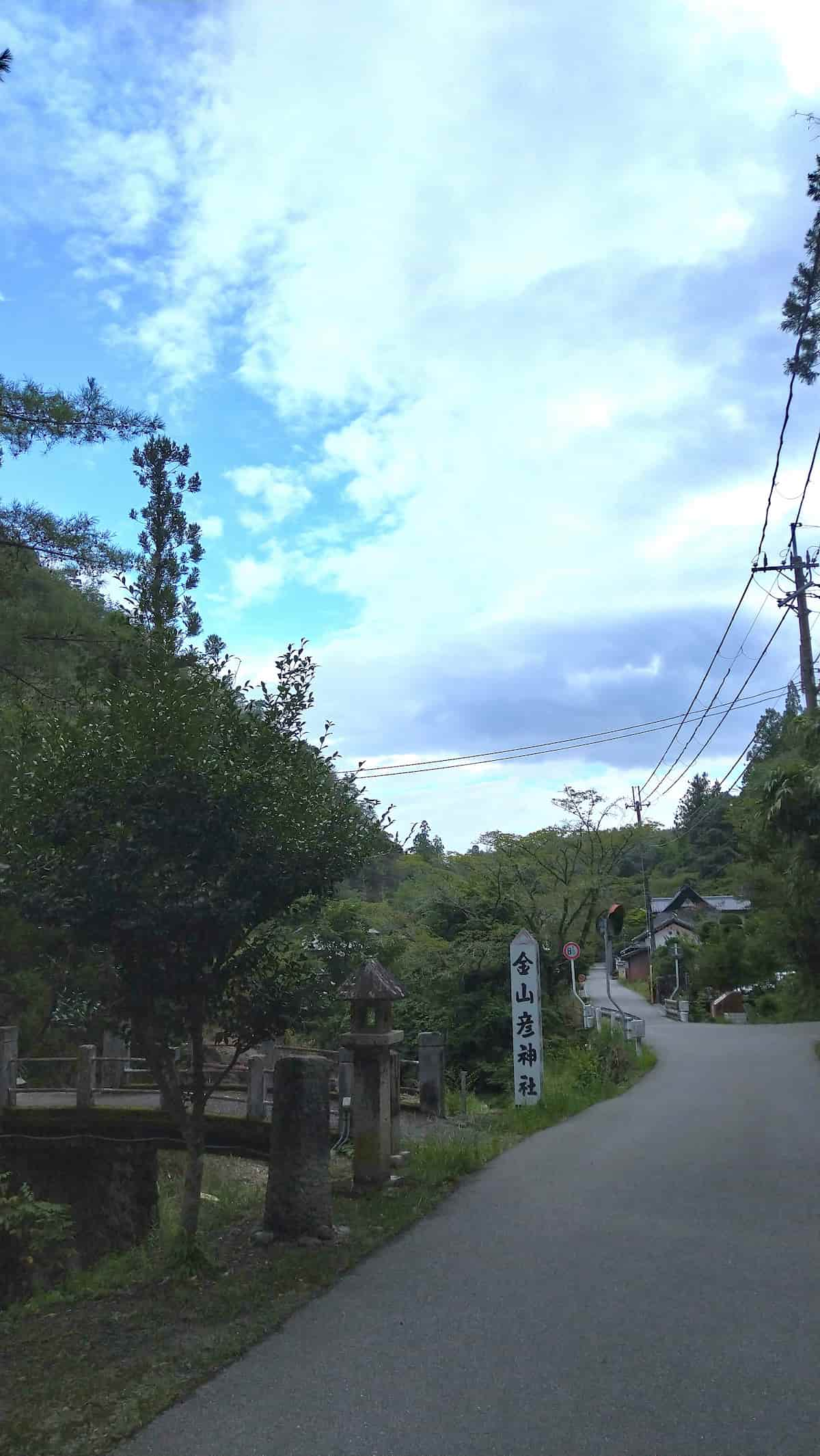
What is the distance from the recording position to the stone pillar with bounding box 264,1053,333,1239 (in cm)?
726

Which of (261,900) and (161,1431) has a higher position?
(261,900)

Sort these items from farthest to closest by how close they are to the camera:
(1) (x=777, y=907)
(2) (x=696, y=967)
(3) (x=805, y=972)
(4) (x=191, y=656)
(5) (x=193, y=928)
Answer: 1. (2) (x=696, y=967)
2. (1) (x=777, y=907)
3. (3) (x=805, y=972)
4. (4) (x=191, y=656)
5. (5) (x=193, y=928)

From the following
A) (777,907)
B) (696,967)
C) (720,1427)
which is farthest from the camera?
(696,967)

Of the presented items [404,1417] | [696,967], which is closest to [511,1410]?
[404,1417]

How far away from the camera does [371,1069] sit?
9320 mm

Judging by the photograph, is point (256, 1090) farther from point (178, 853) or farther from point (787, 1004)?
point (787, 1004)

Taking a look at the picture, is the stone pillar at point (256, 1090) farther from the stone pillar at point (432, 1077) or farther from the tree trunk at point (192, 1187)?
the tree trunk at point (192, 1187)

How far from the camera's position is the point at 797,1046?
26.5 metres

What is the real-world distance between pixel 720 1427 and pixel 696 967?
46.2 m

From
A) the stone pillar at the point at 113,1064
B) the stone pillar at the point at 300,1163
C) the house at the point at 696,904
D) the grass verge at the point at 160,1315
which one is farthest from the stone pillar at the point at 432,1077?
the house at the point at 696,904

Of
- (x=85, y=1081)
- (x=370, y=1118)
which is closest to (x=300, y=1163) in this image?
(x=370, y=1118)

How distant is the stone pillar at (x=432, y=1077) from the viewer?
535 inches

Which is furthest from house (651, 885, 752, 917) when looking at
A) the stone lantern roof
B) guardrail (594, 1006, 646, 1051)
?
the stone lantern roof

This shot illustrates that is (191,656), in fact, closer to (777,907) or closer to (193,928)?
(193,928)
